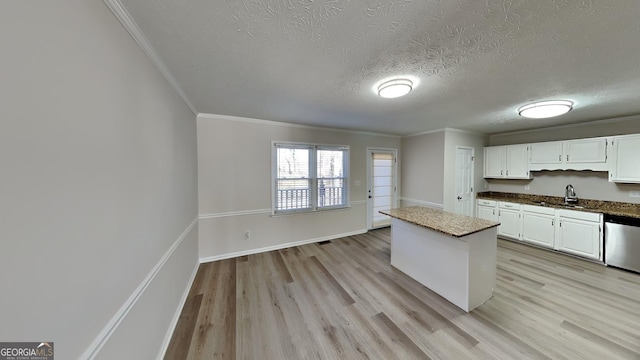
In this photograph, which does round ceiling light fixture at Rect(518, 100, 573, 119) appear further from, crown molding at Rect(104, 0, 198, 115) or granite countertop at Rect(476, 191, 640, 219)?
crown molding at Rect(104, 0, 198, 115)

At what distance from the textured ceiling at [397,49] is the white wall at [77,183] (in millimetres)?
477

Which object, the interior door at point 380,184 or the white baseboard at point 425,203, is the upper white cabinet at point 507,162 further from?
the interior door at point 380,184

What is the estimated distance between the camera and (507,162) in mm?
4520

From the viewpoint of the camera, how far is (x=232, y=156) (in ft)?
11.4

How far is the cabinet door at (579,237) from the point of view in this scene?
10.6 ft

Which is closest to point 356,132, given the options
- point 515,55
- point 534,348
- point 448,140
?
point 448,140

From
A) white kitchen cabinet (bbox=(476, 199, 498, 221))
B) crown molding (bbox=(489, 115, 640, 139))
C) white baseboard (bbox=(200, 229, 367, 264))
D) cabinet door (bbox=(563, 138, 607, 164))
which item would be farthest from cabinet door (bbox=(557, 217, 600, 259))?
white baseboard (bbox=(200, 229, 367, 264))

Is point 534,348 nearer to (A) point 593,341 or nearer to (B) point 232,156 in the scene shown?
(A) point 593,341

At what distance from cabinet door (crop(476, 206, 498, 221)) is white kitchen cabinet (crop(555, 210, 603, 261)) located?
3.16ft

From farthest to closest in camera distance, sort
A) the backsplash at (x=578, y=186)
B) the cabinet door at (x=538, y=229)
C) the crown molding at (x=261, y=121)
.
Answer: the cabinet door at (x=538, y=229), the backsplash at (x=578, y=186), the crown molding at (x=261, y=121)

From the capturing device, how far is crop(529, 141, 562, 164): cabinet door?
3.81 m

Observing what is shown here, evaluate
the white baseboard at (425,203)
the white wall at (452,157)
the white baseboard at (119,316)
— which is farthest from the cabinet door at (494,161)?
the white baseboard at (119,316)

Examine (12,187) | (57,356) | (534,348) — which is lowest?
(534,348)

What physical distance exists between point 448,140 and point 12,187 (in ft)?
17.3
